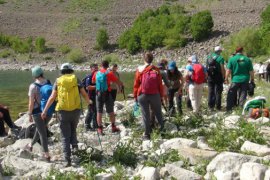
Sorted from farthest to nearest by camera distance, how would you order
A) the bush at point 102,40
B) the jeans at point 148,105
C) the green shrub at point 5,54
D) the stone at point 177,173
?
1. the green shrub at point 5,54
2. the bush at point 102,40
3. the jeans at point 148,105
4. the stone at point 177,173

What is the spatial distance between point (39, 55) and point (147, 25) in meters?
20.6

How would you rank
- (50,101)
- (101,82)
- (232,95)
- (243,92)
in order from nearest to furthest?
(50,101)
(101,82)
(243,92)
(232,95)

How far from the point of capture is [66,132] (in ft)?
28.2

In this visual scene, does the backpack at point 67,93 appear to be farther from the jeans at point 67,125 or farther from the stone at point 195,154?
the stone at point 195,154

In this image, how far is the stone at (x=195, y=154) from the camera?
7852 mm

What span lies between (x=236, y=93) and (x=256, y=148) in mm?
4475

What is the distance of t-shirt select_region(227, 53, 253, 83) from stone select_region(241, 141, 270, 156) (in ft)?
13.1

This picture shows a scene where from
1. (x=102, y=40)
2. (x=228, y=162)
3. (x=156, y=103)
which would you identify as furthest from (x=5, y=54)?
(x=228, y=162)

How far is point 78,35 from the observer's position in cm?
9981

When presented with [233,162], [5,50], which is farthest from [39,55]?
[233,162]

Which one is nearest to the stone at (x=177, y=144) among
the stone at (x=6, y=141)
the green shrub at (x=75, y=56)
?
the stone at (x=6, y=141)

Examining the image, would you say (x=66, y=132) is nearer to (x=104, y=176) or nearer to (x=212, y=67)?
(x=104, y=176)

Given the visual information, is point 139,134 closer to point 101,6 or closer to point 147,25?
point 147,25

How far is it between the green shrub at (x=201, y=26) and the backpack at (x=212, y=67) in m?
69.5
